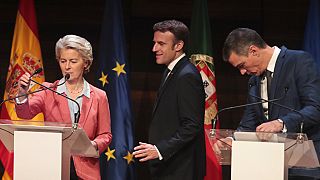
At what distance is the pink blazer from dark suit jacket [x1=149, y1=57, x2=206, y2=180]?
0.30 m

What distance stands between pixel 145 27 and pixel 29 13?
109 centimetres

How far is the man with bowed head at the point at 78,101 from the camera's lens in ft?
11.5

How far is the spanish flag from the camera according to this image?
16.2 ft

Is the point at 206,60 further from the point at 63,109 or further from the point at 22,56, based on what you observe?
the point at 63,109

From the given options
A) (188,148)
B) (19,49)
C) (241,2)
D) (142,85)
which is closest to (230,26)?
(241,2)

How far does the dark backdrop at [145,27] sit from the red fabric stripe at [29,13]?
0.41m

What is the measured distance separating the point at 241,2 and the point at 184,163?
2.49 metres

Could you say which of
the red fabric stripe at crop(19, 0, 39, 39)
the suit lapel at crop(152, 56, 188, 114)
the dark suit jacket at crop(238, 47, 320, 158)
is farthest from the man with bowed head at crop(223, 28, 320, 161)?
the red fabric stripe at crop(19, 0, 39, 39)

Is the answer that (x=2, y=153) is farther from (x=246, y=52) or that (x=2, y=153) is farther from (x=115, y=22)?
(x=246, y=52)

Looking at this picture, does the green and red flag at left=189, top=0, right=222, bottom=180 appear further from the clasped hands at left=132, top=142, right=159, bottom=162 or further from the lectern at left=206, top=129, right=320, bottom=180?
the lectern at left=206, top=129, right=320, bottom=180

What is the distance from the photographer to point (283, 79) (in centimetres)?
342

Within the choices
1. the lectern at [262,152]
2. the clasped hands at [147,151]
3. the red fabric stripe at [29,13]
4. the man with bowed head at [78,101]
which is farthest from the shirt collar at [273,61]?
the red fabric stripe at [29,13]

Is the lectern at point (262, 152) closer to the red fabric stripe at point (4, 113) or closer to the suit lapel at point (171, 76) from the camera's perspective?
the suit lapel at point (171, 76)

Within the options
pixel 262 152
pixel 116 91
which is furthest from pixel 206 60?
pixel 262 152
